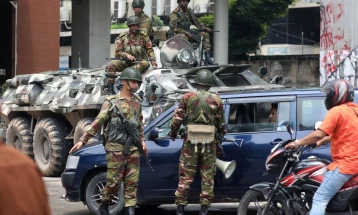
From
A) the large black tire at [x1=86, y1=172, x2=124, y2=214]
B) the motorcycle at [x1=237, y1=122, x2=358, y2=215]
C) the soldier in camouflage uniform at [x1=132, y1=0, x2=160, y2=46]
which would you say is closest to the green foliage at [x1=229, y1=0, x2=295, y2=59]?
the soldier in camouflage uniform at [x1=132, y1=0, x2=160, y2=46]

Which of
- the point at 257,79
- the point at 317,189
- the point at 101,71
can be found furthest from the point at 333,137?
the point at 101,71

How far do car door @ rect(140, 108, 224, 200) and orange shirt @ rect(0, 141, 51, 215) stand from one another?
6579mm

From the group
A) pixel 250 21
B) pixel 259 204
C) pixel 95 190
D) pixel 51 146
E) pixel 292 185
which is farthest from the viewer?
pixel 250 21

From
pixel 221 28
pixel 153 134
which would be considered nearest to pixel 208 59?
pixel 153 134

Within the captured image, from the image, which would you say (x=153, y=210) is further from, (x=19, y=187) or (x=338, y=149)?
(x=19, y=187)

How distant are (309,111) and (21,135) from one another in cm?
874

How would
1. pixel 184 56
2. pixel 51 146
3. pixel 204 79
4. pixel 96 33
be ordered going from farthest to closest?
pixel 96 33 → pixel 51 146 → pixel 184 56 → pixel 204 79

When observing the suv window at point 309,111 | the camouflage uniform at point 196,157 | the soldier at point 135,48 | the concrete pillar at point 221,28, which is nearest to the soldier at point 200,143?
the camouflage uniform at point 196,157

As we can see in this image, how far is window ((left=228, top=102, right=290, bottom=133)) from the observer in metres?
9.48

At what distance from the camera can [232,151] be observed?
954 cm

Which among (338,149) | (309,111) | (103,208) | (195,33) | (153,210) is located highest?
(195,33)

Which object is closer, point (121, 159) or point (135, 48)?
point (121, 159)

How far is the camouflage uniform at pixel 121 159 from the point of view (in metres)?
9.02

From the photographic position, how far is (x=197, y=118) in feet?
31.1
